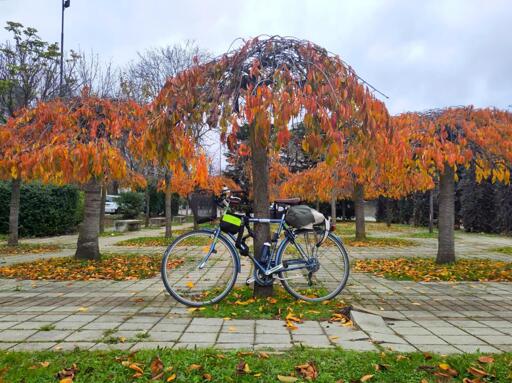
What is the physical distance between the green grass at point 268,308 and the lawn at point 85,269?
2280 millimetres

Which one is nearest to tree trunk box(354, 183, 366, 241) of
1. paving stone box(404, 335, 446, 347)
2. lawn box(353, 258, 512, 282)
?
lawn box(353, 258, 512, 282)

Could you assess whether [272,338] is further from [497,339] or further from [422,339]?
[497,339]

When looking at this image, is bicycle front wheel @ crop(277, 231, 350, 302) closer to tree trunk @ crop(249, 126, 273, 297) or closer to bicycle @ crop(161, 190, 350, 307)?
bicycle @ crop(161, 190, 350, 307)

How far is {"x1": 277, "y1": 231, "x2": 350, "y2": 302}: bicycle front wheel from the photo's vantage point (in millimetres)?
4453

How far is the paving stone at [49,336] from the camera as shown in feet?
10.7

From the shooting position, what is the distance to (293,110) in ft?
12.3

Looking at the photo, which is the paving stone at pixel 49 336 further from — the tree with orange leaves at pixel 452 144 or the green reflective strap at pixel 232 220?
the tree with orange leaves at pixel 452 144

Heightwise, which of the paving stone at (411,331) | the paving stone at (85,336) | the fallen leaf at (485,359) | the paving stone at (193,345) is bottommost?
the paving stone at (85,336)

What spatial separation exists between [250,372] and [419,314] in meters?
2.20

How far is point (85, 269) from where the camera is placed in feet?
22.2

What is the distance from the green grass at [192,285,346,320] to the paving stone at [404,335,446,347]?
2.62 ft

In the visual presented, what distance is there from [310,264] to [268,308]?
713mm

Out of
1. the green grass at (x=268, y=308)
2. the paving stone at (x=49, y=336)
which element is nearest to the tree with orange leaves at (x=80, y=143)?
the green grass at (x=268, y=308)

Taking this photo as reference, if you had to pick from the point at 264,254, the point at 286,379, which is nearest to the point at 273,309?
the point at 264,254
